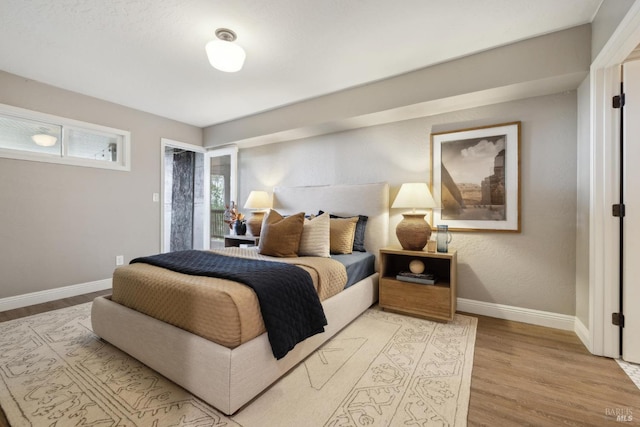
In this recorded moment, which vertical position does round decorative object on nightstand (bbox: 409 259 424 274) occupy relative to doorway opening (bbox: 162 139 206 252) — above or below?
below

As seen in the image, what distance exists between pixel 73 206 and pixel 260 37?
3.13m

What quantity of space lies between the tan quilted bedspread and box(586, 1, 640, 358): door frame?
2.03 metres

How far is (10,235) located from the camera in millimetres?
2949

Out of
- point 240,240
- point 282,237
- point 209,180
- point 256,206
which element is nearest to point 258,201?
point 256,206

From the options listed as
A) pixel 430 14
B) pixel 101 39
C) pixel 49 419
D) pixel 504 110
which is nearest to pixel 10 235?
pixel 101 39

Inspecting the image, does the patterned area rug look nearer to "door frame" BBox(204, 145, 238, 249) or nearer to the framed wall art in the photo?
the framed wall art

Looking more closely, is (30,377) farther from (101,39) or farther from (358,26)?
(358,26)

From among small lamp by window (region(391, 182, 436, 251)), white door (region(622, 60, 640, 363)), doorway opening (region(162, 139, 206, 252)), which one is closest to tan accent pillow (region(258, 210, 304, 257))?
small lamp by window (region(391, 182, 436, 251))

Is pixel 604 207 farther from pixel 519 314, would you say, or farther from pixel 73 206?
pixel 73 206

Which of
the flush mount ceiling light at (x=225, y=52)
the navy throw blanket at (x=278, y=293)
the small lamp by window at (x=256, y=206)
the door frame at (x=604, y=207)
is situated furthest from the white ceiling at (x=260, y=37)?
the navy throw blanket at (x=278, y=293)

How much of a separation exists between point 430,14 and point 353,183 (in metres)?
1.95

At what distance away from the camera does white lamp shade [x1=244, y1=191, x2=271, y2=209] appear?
13.3 ft

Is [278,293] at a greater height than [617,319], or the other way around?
[278,293]

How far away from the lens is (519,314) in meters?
2.61
